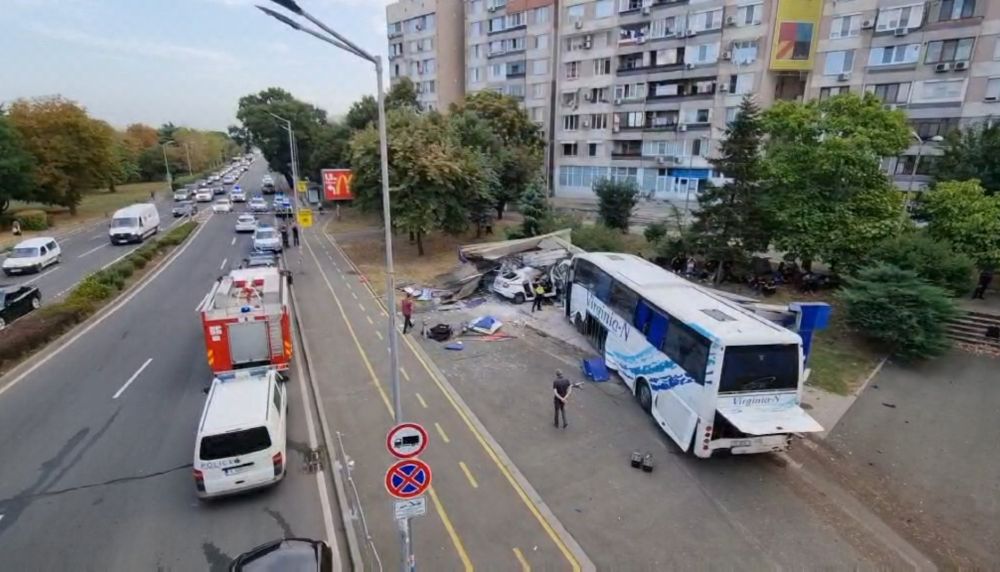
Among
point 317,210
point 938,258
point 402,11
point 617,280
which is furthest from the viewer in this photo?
point 402,11

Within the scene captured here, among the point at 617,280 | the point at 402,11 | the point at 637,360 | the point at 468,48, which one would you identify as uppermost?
the point at 402,11

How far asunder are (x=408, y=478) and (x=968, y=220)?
23.2 meters

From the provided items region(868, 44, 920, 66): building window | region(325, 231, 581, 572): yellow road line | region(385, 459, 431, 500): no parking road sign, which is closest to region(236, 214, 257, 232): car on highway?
region(325, 231, 581, 572): yellow road line

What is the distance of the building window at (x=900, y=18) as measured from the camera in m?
34.5

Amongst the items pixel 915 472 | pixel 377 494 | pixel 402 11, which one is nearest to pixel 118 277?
pixel 377 494

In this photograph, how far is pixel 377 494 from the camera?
9.59 meters

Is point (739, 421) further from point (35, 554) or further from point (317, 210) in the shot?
point (317, 210)

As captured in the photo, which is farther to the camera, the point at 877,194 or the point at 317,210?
the point at 317,210

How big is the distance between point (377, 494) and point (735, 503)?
696 cm

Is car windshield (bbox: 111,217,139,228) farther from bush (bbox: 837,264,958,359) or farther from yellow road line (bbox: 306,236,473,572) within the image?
bush (bbox: 837,264,958,359)

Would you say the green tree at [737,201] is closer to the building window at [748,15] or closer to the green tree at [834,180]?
the green tree at [834,180]

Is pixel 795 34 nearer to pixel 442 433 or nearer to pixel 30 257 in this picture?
pixel 442 433

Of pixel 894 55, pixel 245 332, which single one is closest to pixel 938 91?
pixel 894 55

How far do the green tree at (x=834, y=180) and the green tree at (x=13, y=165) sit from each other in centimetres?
5164
